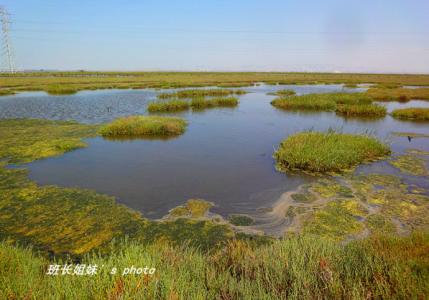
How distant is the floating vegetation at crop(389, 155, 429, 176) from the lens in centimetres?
977

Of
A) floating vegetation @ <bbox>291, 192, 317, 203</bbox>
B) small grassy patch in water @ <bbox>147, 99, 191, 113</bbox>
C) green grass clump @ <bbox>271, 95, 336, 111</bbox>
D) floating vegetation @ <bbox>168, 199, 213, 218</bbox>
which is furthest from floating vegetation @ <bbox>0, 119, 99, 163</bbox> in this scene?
green grass clump @ <bbox>271, 95, 336, 111</bbox>

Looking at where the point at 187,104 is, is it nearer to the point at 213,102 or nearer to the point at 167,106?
the point at 167,106

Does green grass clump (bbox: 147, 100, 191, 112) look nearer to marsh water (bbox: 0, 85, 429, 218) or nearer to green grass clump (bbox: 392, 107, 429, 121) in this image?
marsh water (bbox: 0, 85, 429, 218)

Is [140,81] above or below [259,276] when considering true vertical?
above

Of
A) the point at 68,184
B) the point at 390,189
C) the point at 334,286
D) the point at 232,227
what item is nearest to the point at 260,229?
the point at 232,227

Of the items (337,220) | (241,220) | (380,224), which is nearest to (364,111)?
(380,224)

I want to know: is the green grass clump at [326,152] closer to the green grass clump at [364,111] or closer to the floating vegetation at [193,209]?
the floating vegetation at [193,209]

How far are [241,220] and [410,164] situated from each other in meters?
8.09

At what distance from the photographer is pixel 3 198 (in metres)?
7.60

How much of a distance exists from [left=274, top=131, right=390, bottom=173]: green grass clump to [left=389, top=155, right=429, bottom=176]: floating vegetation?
0.67 metres

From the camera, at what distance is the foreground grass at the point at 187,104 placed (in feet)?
77.1

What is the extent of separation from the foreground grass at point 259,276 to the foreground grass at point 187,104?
19964 millimetres

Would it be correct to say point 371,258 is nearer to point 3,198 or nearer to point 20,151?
point 3,198

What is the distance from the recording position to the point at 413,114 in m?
21.8
